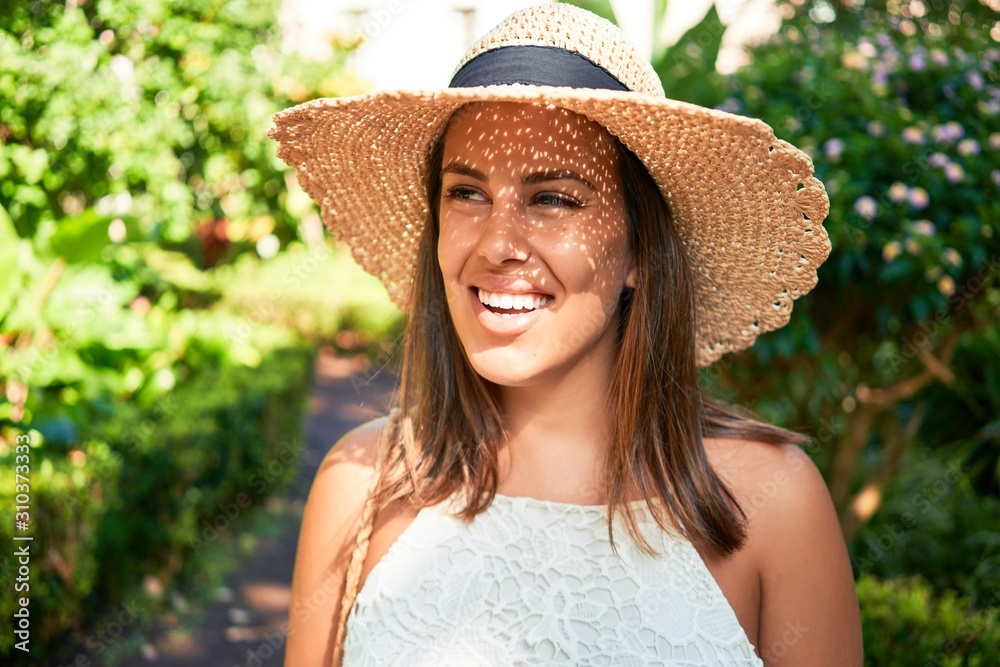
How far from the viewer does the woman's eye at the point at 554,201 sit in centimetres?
169

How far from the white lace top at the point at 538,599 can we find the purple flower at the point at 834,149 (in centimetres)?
194

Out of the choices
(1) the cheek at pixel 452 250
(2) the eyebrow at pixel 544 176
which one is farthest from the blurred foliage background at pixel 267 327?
(2) the eyebrow at pixel 544 176

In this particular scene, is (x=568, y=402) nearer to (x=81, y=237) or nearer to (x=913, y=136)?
(x=913, y=136)

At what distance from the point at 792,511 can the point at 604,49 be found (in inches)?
39.8

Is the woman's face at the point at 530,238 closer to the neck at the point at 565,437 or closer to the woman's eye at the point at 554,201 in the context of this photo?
the woman's eye at the point at 554,201

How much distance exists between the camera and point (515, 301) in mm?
1687

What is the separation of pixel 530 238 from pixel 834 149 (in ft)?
6.57

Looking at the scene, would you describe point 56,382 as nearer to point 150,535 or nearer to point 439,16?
point 150,535

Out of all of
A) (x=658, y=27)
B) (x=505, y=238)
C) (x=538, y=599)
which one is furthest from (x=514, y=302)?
(x=658, y=27)

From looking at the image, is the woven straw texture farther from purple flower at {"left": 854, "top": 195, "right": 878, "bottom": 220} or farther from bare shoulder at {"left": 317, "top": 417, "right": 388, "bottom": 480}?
Result: purple flower at {"left": 854, "top": 195, "right": 878, "bottom": 220}

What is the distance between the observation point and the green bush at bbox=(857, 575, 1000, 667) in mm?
2754

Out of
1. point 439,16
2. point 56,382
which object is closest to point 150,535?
point 56,382

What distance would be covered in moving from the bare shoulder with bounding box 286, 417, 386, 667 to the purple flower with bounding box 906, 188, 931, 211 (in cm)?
217

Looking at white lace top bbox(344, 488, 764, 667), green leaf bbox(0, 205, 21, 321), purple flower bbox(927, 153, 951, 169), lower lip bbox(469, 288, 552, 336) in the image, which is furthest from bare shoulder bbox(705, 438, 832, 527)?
green leaf bbox(0, 205, 21, 321)
